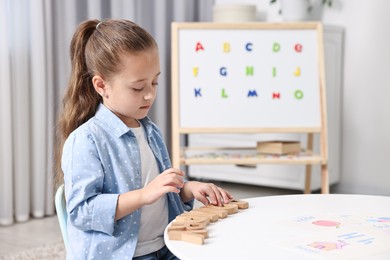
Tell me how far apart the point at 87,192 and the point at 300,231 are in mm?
427

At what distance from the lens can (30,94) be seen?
3053 mm

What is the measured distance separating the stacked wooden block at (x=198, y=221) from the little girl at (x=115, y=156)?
0.05 metres

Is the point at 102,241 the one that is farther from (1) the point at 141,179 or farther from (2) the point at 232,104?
(2) the point at 232,104

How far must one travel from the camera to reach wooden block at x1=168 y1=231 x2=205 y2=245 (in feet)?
3.14

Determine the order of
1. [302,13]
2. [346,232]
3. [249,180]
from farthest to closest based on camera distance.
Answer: [249,180]
[302,13]
[346,232]

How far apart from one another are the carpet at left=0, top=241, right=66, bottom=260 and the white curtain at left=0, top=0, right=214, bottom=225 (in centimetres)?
50

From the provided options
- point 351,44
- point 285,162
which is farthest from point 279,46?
point 351,44

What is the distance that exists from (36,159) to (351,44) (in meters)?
2.01

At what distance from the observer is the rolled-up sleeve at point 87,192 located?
3.88 feet

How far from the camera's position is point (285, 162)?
2855 millimetres

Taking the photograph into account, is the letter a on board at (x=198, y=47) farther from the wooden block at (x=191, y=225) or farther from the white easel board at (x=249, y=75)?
the wooden block at (x=191, y=225)

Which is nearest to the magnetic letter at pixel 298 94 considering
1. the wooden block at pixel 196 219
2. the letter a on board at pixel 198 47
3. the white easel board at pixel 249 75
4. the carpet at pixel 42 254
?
the white easel board at pixel 249 75

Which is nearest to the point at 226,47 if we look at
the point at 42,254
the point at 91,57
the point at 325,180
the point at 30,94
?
the point at 325,180

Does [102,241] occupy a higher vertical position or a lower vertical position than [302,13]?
lower
